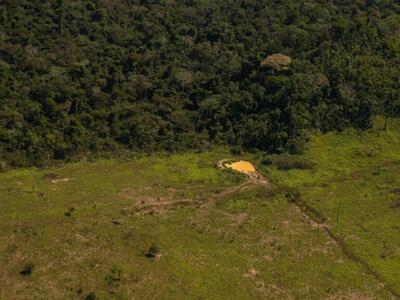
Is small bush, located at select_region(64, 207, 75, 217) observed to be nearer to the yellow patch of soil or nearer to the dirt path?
the dirt path

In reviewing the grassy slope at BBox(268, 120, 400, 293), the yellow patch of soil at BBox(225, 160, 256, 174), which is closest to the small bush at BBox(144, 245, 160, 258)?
the grassy slope at BBox(268, 120, 400, 293)

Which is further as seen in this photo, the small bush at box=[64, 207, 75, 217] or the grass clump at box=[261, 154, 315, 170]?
the grass clump at box=[261, 154, 315, 170]

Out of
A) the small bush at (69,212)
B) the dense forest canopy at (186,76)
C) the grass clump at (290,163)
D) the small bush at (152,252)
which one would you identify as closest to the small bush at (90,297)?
the small bush at (152,252)

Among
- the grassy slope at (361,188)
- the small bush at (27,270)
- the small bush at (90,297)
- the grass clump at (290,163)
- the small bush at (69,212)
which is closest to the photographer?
the small bush at (90,297)

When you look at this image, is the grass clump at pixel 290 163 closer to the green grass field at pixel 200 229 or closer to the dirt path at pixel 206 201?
the green grass field at pixel 200 229

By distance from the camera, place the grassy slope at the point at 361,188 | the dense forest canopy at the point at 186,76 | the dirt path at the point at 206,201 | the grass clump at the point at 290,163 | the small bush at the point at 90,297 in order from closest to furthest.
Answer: the small bush at the point at 90,297
the grassy slope at the point at 361,188
the dirt path at the point at 206,201
the grass clump at the point at 290,163
the dense forest canopy at the point at 186,76

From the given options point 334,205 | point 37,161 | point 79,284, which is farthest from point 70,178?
point 334,205

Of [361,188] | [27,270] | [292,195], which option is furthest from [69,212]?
[361,188]
